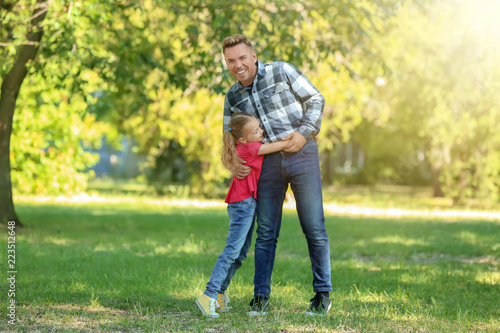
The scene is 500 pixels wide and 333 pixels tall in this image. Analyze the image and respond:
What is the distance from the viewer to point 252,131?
4285 millimetres

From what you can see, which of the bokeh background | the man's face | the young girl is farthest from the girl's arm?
the bokeh background

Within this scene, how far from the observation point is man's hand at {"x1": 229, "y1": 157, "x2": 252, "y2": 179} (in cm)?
424

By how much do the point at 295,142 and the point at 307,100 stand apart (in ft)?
1.15

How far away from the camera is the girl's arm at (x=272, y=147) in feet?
13.8

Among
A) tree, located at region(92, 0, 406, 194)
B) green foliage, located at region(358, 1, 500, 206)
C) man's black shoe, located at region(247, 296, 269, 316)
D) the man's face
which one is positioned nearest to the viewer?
the man's face

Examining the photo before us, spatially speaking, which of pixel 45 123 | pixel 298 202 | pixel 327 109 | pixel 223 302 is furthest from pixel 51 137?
pixel 298 202

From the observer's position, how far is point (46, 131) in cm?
1539

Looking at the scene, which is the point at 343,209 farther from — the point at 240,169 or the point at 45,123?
the point at 240,169

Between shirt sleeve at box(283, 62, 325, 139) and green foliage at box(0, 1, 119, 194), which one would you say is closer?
shirt sleeve at box(283, 62, 325, 139)

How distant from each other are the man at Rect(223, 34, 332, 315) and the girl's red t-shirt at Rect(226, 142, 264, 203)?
0.17 feet

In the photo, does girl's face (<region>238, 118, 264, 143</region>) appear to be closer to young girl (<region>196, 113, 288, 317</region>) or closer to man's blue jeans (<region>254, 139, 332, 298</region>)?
young girl (<region>196, 113, 288, 317</region>)

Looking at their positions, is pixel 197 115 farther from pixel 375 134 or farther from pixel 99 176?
pixel 99 176

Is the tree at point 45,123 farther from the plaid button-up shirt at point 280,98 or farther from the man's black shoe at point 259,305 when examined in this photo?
the man's black shoe at point 259,305

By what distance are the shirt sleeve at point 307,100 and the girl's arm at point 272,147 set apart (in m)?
0.15
